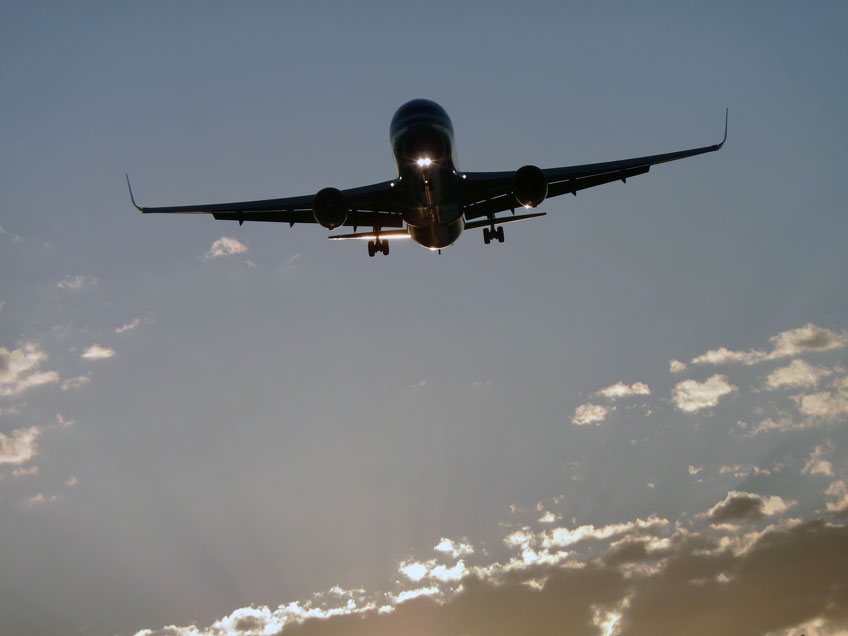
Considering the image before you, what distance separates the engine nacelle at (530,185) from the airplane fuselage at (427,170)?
259 cm

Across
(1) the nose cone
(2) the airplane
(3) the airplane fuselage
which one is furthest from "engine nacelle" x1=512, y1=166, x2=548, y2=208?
(1) the nose cone

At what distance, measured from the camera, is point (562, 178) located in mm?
36594

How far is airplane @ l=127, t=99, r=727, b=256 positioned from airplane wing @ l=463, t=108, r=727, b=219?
0.14 feet

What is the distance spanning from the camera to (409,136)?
34625 millimetres

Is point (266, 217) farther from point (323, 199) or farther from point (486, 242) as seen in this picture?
point (486, 242)

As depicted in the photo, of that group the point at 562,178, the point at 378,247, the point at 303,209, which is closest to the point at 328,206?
the point at 303,209

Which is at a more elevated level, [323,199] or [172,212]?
[172,212]

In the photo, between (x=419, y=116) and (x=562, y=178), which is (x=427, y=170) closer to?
(x=419, y=116)

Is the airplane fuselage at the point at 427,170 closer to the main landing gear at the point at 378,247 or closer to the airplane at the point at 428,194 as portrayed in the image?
the airplane at the point at 428,194

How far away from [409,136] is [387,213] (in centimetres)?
519

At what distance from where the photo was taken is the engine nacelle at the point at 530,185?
33938 millimetres

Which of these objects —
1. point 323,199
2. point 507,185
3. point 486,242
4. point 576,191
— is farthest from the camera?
point 486,242

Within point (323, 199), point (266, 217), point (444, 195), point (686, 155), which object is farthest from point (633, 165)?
point (266, 217)

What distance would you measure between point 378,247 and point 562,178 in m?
10.2
